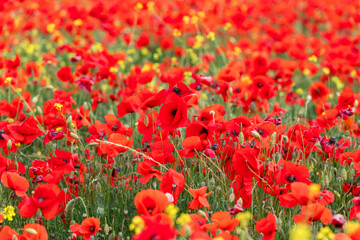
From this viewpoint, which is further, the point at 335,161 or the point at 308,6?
the point at 308,6

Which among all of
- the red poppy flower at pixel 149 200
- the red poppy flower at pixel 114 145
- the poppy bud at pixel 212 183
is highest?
the red poppy flower at pixel 149 200

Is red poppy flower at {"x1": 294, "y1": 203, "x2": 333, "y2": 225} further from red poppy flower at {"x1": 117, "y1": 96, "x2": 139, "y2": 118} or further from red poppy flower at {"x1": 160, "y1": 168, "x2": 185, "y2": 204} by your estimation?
red poppy flower at {"x1": 117, "y1": 96, "x2": 139, "y2": 118}

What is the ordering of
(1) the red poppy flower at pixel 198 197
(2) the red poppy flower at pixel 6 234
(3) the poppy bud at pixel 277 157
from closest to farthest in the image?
(2) the red poppy flower at pixel 6 234 < (1) the red poppy flower at pixel 198 197 < (3) the poppy bud at pixel 277 157

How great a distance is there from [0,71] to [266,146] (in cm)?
276

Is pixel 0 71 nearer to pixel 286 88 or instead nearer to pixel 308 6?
pixel 286 88

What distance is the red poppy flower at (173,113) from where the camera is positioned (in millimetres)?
1840

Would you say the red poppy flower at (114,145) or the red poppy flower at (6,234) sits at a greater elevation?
the red poppy flower at (114,145)

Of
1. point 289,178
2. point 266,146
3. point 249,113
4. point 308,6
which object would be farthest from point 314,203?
point 308,6

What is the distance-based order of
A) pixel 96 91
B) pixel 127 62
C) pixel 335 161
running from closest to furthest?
pixel 335 161
pixel 96 91
pixel 127 62

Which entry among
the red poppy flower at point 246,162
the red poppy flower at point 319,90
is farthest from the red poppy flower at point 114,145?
the red poppy flower at point 319,90

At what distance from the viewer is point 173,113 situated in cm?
194

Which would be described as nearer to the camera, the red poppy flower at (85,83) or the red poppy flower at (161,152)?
the red poppy flower at (161,152)

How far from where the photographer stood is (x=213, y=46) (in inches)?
195

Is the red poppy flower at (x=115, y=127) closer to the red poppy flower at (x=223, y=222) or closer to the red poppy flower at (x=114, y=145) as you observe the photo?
the red poppy flower at (x=114, y=145)
